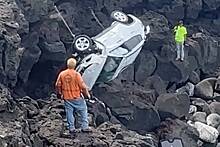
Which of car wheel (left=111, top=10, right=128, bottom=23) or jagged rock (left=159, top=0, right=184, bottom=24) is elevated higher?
car wheel (left=111, top=10, right=128, bottom=23)

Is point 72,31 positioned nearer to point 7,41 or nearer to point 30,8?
point 30,8

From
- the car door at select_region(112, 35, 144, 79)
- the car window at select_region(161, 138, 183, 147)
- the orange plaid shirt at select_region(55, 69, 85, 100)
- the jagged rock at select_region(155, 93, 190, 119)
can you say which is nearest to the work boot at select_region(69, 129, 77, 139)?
the orange plaid shirt at select_region(55, 69, 85, 100)

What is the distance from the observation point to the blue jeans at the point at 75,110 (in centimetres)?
1179

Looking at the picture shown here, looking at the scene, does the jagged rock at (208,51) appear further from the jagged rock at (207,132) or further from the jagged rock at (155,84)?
the jagged rock at (207,132)

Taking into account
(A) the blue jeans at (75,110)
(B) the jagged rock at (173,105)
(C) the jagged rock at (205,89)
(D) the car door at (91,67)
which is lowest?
(C) the jagged rock at (205,89)

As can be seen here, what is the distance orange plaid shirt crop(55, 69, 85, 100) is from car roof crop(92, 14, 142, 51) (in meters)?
6.36

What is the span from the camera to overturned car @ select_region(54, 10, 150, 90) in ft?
56.1

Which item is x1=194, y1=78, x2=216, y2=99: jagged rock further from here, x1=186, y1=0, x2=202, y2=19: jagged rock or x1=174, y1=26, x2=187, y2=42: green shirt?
x1=186, y1=0, x2=202, y2=19: jagged rock

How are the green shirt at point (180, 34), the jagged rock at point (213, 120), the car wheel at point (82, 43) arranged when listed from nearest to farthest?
Answer: the car wheel at point (82, 43) < the jagged rock at point (213, 120) < the green shirt at point (180, 34)

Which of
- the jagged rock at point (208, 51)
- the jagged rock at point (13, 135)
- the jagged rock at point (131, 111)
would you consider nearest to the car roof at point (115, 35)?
the jagged rock at point (131, 111)

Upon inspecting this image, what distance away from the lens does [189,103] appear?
20.1 m

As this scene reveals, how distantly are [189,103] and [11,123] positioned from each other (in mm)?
10016

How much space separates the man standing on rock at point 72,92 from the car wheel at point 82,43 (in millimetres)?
5184

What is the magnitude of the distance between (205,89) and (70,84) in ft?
38.7
